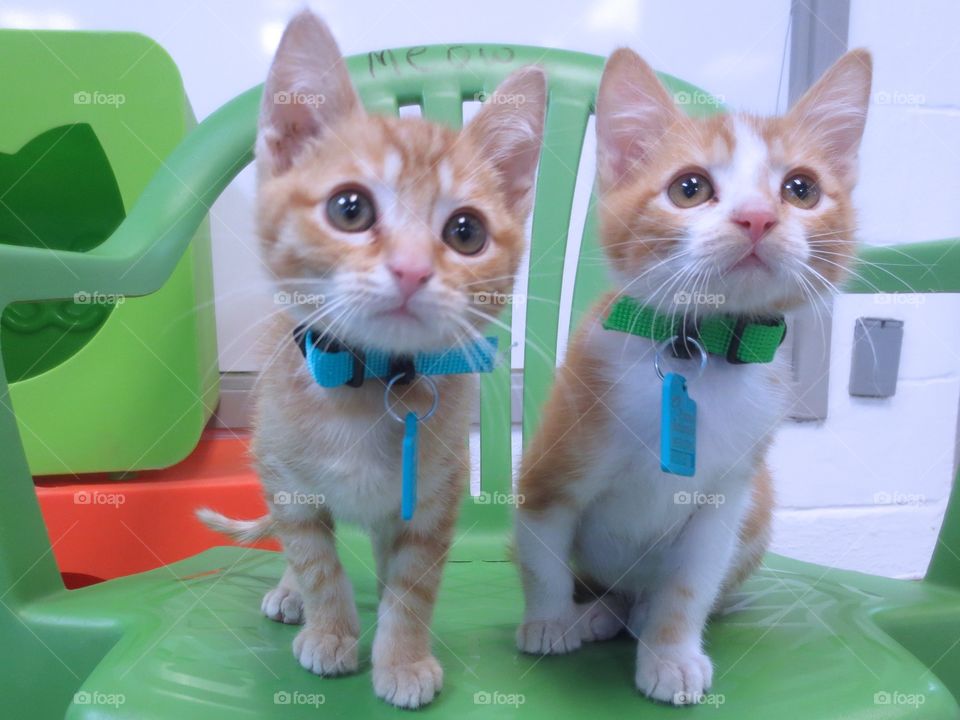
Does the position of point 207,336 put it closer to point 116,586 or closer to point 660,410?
point 116,586

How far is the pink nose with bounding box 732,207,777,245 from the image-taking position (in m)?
0.69

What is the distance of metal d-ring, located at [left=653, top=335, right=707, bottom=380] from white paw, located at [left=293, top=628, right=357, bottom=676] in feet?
1.34

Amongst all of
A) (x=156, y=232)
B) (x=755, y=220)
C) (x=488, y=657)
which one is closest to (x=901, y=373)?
(x=755, y=220)

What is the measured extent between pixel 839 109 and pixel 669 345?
0.35 m

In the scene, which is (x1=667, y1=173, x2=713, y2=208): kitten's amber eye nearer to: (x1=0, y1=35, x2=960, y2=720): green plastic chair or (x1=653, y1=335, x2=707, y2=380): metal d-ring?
(x1=653, y1=335, x2=707, y2=380): metal d-ring

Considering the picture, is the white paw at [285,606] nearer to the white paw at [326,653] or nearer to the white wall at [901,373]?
the white paw at [326,653]

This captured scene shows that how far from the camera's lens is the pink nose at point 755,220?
2.27 ft

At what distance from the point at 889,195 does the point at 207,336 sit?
1.37 metres

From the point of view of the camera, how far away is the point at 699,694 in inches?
27.5

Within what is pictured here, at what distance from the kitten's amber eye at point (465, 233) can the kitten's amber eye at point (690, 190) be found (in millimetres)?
207

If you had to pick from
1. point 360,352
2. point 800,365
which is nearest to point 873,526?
point 800,365

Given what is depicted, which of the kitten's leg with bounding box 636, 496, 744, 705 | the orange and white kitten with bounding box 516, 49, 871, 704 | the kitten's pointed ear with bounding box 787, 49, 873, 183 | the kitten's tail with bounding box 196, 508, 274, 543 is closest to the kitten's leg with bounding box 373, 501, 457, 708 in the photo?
the orange and white kitten with bounding box 516, 49, 871, 704

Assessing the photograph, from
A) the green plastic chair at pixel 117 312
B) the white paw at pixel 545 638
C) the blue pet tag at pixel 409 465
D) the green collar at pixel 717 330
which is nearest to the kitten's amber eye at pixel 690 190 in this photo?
the green collar at pixel 717 330

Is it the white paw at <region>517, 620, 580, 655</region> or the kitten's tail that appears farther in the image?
the kitten's tail
